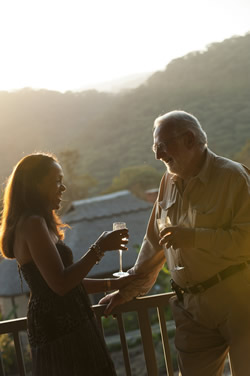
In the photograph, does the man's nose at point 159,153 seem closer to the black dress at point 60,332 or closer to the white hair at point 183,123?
the white hair at point 183,123

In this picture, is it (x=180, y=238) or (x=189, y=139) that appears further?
(x=189, y=139)

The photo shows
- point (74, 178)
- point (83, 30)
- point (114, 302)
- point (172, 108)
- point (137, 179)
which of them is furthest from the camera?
point (137, 179)

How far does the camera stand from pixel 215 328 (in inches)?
78.2

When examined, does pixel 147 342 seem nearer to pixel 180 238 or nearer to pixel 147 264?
pixel 147 264

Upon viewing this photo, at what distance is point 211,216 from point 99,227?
12.9m

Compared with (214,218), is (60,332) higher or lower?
lower

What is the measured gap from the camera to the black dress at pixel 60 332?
1.89 meters

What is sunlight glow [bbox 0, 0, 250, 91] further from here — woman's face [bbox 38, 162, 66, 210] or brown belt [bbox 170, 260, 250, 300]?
brown belt [bbox 170, 260, 250, 300]

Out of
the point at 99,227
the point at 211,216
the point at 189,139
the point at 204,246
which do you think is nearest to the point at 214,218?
the point at 211,216

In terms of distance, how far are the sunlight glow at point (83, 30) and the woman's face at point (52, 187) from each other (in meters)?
4.56

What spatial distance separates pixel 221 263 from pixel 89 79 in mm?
21911

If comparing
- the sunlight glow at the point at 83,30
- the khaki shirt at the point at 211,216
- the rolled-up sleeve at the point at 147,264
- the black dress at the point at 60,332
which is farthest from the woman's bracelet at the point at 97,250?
the sunlight glow at the point at 83,30

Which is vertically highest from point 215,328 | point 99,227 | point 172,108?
point 215,328

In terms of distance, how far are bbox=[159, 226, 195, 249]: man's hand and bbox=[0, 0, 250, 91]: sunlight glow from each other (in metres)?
4.84
